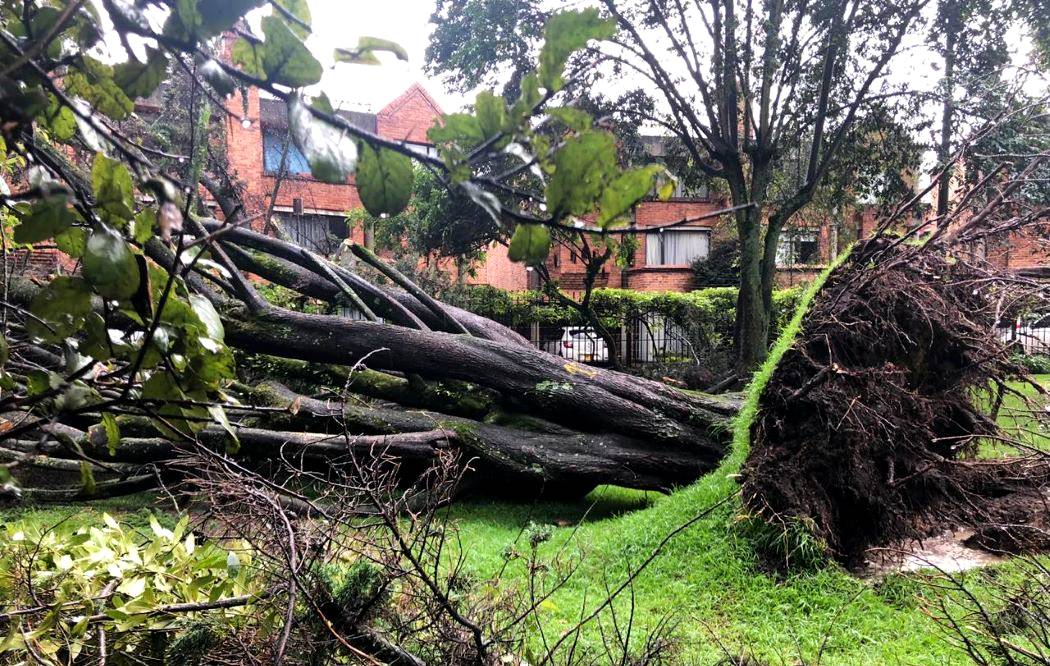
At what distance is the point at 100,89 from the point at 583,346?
633 inches

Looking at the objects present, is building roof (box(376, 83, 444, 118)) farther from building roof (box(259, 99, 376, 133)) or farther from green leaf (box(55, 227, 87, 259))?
green leaf (box(55, 227, 87, 259))

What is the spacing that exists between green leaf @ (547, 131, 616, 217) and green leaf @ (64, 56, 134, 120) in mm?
825

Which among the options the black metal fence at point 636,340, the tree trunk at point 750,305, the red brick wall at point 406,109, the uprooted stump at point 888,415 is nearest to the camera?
the uprooted stump at point 888,415

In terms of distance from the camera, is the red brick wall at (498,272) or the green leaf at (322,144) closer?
the green leaf at (322,144)

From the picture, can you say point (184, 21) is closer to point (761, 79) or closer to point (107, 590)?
point (107, 590)

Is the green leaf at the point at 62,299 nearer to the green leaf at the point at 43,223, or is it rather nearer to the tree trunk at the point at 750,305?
the green leaf at the point at 43,223

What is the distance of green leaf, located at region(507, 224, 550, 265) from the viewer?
0.98m

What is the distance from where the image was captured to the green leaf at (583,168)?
86 centimetres

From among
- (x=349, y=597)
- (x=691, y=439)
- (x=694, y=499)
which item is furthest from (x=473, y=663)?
(x=691, y=439)

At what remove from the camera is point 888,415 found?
5027mm

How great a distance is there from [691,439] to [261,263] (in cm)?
466

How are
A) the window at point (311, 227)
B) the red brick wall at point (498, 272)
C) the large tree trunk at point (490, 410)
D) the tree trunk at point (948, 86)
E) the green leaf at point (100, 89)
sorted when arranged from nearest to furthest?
the green leaf at point (100, 89), the large tree trunk at point (490, 410), the tree trunk at point (948, 86), the window at point (311, 227), the red brick wall at point (498, 272)

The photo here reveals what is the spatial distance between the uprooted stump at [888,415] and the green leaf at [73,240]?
Result: 14.7ft

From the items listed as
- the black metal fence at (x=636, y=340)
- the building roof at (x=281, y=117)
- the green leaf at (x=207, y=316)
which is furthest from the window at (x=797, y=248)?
the green leaf at (x=207, y=316)
